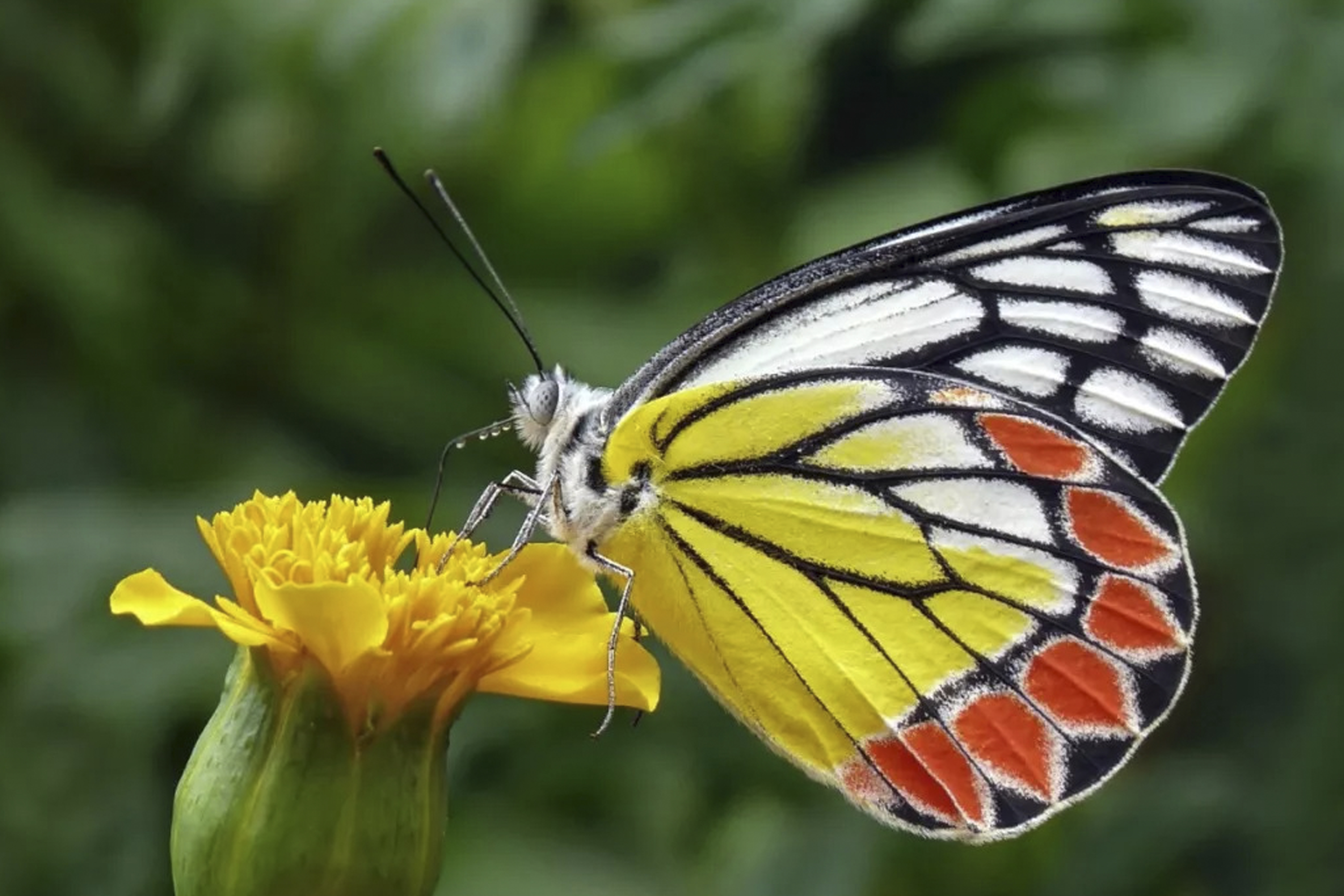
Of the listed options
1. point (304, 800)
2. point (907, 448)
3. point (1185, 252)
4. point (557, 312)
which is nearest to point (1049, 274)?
point (1185, 252)

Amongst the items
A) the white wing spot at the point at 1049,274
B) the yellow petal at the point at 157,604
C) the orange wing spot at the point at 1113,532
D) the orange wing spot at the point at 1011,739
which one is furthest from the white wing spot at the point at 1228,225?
the yellow petal at the point at 157,604

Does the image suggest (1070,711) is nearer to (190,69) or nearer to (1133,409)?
(1133,409)

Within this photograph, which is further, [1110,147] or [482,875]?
[1110,147]

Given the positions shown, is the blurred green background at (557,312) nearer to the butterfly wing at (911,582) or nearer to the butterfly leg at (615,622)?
the butterfly wing at (911,582)

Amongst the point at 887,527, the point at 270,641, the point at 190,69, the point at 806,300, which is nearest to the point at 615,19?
the point at 190,69

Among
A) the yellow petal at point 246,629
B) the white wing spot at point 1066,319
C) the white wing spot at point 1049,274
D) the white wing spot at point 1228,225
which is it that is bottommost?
the yellow petal at point 246,629

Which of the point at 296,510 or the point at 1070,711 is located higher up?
the point at 296,510
